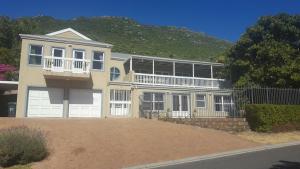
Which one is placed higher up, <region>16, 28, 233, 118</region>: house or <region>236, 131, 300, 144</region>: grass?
<region>16, 28, 233, 118</region>: house

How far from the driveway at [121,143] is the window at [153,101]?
7463mm

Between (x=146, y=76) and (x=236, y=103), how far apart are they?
8125 mm

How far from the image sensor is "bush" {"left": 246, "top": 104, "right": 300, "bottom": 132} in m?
22.7

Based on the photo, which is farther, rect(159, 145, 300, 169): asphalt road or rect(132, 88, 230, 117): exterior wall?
rect(132, 88, 230, 117): exterior wall

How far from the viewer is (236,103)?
26.2 metres

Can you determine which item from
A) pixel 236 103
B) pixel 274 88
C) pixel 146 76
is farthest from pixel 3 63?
pixel 274 88

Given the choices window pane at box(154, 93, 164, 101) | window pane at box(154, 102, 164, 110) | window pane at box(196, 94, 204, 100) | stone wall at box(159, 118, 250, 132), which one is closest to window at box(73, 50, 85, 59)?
window pane at box(154, 93, 164, 101)

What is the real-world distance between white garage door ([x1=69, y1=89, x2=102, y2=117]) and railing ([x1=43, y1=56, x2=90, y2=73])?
70.6 inches

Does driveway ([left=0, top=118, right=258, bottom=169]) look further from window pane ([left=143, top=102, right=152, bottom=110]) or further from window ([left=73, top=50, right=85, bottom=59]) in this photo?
window ([left=73, top=50, right=85, bottom=59])

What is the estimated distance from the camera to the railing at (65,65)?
25.3 m

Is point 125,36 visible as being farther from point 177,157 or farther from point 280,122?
point 177,157

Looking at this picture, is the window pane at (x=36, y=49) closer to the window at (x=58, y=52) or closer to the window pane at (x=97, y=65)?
the window at (x=58, y=52)

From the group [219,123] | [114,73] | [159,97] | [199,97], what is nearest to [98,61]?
[114,73]

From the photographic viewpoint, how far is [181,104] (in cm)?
2967
